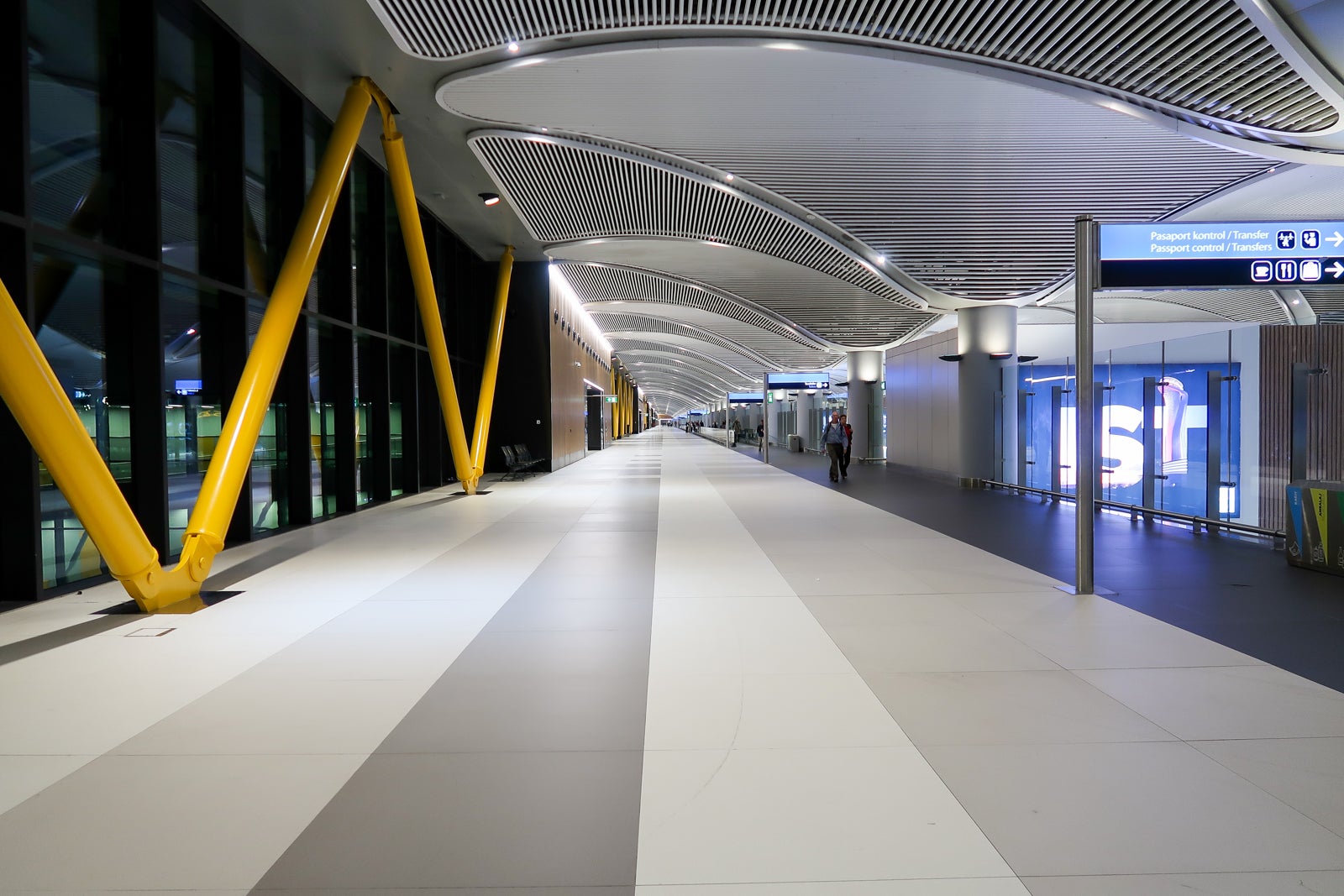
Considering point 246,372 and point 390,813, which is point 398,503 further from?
point 390,813

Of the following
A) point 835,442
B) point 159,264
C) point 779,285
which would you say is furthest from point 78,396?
point 779,285

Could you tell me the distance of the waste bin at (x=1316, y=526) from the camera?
23.4ft

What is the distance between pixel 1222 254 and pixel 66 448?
28.4 ft

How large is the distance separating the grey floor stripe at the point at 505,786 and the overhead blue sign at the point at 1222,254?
4.87 meters

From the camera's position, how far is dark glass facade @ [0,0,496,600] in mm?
6477

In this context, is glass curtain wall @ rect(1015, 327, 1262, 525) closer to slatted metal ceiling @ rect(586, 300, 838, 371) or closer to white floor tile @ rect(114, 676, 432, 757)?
white floor tile @ rect(114, 676, 432, 757)

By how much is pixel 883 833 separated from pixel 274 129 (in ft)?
38.7

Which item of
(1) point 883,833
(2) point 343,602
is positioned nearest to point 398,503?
(2) point 343,602

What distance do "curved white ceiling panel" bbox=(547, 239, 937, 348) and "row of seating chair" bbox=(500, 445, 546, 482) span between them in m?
5.40

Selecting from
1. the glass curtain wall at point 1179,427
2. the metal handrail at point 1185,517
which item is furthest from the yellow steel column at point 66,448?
the glass curtain wall at point 1179,427

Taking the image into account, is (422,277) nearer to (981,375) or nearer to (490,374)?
(490,374)

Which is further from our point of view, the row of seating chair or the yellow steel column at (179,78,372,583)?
the row of seating chair

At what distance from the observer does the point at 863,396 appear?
32.5m

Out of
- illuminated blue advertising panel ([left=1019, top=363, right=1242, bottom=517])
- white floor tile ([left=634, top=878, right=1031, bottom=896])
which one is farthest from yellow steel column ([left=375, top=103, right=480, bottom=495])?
white floor tile ([left=634, top=878, right=1031, bottom=896])
